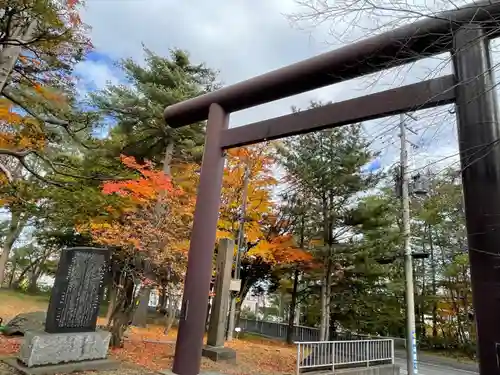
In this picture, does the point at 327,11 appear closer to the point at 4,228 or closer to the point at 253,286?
the point at 253,286

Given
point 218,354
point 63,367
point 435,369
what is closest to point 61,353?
point 63,367

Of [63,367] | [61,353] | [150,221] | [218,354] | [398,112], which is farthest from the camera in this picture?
[150,221]

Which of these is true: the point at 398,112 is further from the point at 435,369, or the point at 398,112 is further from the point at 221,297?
the point at 435,369

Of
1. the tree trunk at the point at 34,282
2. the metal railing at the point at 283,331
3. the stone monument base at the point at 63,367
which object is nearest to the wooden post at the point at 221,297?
the stone monument base at the point at 63,367

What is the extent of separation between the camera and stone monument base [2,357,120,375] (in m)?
5.05

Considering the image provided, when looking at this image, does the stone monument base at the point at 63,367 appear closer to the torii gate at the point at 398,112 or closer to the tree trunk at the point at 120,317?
the torii gate at the point at 398,112

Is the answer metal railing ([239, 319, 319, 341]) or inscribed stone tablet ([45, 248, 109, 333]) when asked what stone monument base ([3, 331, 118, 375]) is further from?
metal railing ([239, 319, 319, 341])

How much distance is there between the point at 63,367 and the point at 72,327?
2.27 feet

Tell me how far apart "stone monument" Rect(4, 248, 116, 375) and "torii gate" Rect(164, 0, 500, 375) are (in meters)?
1.57

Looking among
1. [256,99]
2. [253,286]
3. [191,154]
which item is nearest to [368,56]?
[256,99]

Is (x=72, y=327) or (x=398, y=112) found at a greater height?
(x=398, y=112)

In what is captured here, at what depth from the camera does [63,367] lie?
5309mm

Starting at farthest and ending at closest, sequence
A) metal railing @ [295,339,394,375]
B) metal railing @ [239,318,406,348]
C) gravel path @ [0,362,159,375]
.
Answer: metal railing @ [239,318,406,348] → metal railing @ [295,339,394,375] → gravel path @ [0,362,159,375]

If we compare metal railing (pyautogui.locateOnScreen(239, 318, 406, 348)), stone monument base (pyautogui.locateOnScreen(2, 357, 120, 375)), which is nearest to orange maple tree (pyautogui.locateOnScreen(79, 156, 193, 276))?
stone monument base (pyautogui.locateOnScreen(2, 357, 120, 375))
